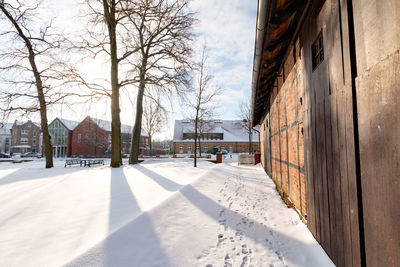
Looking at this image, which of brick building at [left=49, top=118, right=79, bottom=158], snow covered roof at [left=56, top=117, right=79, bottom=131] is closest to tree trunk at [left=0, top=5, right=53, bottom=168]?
brick building at [left=49, top=118, right=79, bottom=158]

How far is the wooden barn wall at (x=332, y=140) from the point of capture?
183 cm

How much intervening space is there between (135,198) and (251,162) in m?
12.5

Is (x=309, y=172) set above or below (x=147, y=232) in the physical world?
above

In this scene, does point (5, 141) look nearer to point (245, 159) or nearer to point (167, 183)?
point (245, 159)

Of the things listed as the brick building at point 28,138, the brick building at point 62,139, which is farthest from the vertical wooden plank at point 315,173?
the brick building at point 28,138

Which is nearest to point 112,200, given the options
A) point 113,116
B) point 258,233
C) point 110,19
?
point 258,233

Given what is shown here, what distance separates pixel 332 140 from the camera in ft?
7.27

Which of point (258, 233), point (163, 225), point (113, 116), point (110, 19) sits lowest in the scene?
point (258, 233)

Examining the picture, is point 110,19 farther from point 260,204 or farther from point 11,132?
point 11,132

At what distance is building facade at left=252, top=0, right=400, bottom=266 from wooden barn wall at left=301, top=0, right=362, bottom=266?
0.01 meters

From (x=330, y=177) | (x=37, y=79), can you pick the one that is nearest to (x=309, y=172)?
(x=330, y=177)

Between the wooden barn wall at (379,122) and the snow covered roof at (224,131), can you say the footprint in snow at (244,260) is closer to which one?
the wooden barn wall at (379,122)

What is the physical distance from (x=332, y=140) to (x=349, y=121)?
1.54ft

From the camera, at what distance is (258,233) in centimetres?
311
